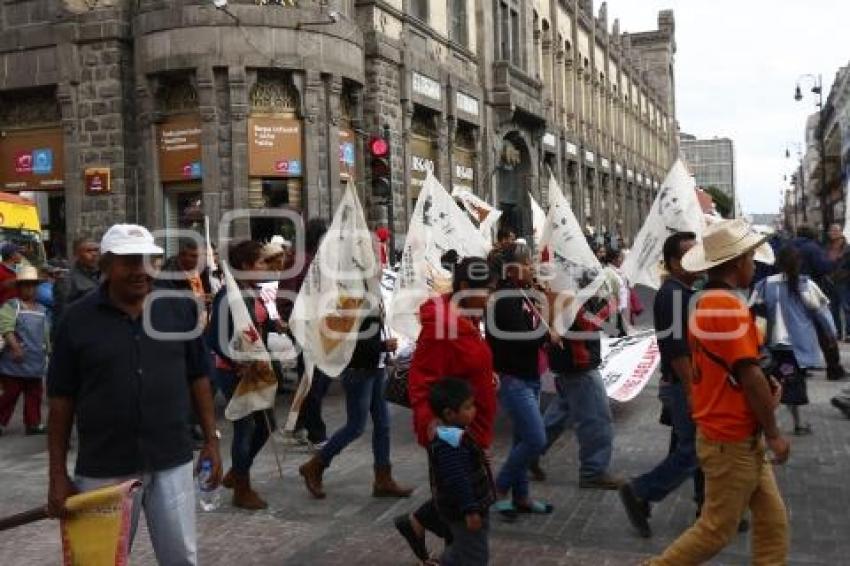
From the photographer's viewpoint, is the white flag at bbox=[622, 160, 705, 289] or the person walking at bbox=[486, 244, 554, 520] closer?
the person walking at bbox=[486, 244, 554, 520]

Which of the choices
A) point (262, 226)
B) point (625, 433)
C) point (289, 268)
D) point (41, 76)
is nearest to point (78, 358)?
point (289, 268)

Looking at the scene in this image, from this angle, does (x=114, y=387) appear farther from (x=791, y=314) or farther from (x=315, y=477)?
(x=791, y=314)

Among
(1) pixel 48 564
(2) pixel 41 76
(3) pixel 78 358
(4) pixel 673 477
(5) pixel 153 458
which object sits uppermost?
(2) pixel 41 76

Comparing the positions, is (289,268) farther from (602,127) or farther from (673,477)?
(602,127)

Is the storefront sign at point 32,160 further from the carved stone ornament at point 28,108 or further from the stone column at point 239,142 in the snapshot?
the stone column at point 239,142

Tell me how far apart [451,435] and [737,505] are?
126 centimetres

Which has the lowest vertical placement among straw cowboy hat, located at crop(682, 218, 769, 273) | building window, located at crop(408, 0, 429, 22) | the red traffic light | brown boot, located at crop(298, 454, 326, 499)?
brown boot, located at crop(298, 454, 326, 499)

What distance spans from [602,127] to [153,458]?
154 feet

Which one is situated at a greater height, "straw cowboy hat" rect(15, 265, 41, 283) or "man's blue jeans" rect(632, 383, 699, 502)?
"straw cowboy hat" rect(15, 265, 41, 283)

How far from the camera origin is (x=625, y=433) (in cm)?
849

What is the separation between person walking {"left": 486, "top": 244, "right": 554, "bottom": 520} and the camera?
19.2 feet

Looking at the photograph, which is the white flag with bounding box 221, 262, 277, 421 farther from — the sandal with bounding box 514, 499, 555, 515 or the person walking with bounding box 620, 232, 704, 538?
the person walking with bounding box 620, 232, 704, 538

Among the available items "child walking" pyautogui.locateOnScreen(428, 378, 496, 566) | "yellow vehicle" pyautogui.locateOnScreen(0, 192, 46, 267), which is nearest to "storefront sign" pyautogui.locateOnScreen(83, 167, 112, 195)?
"yellow vehicle" pyautogui.locateOnScreen(0, 192, 46, 267)

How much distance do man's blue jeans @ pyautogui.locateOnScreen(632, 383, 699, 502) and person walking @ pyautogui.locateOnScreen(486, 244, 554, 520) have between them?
0.71 metres
